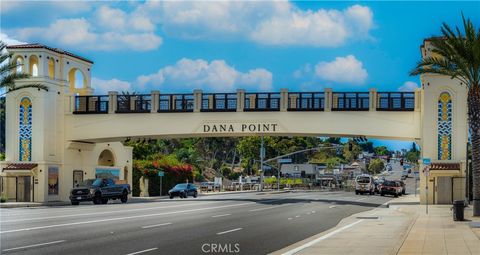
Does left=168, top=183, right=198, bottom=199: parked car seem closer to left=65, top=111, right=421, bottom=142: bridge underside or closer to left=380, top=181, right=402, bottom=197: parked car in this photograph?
left=65, top=111, right=421, bottom=142: bridge underside

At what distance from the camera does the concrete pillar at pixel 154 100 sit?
51875 mm

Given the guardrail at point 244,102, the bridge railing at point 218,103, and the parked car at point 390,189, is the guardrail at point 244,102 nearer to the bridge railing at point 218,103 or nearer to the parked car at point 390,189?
the bridge railing at point 218,103

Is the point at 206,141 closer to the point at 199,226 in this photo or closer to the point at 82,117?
the point at 82,117

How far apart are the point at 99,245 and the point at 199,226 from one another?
7.30 meters

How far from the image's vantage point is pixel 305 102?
49.8 m

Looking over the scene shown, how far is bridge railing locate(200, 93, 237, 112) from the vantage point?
50.5m

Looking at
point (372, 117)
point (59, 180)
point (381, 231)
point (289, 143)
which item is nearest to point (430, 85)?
point (372, 117)

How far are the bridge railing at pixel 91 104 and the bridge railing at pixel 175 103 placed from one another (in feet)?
15.7

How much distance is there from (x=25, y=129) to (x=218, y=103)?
14.5 meters

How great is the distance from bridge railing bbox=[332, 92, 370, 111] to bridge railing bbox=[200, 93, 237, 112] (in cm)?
742

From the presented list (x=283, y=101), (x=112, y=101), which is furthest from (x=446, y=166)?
→ (x=112, y=101)

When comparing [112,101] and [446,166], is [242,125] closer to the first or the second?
[112,101]

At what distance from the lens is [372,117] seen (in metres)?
48.3

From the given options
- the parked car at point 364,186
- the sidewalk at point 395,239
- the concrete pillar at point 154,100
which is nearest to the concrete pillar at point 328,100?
the concrete pillar at point 154,100
